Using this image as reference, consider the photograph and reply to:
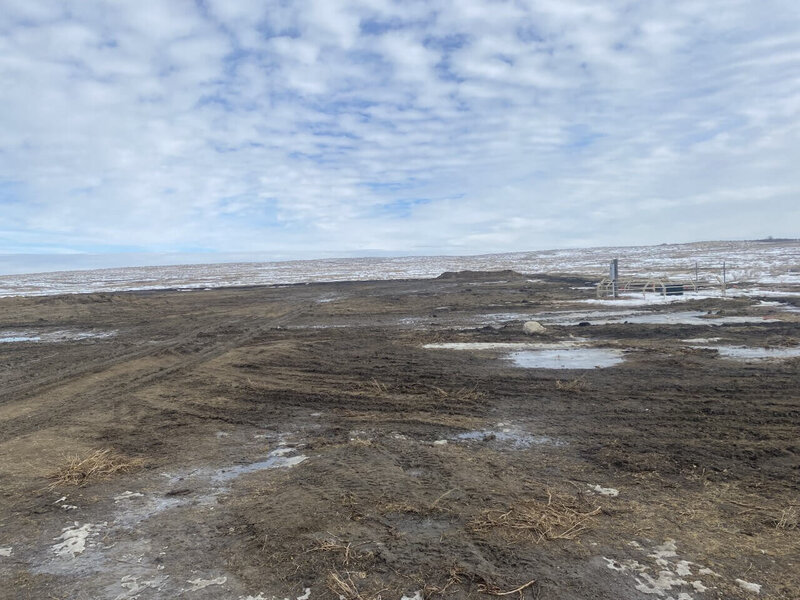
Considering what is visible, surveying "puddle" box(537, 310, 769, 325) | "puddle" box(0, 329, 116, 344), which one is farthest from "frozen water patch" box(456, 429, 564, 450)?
"puddle" box(0, 329, 116, 344)

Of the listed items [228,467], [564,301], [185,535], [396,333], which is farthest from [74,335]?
[564,301]

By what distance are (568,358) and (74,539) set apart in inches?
382

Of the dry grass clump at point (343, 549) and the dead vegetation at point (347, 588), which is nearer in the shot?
the dead vegetation at point (347, 588)

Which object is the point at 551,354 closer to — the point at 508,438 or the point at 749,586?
the point at 508,438

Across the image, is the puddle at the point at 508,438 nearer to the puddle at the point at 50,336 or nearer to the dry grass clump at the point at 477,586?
the dry grass clump at the point at 477,586

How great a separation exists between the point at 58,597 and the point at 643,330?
14.7 meters

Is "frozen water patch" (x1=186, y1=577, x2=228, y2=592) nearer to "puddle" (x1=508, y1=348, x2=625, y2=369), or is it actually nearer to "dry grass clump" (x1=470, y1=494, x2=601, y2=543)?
"dry grass clump" (x1=470, y1=494, x2=601, y2=543)

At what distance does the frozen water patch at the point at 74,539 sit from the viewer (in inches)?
162

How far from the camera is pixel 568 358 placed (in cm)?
1139

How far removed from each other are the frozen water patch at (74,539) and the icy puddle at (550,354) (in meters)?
8.17

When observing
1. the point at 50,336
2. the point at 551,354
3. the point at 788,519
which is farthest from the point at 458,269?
the point at 788,519

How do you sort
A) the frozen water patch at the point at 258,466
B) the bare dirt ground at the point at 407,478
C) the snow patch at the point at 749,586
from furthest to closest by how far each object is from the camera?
the frozen water patch at the point at 258,466, the bare dirt ground at the point at 407,478, the snow patch at the point at 749,586

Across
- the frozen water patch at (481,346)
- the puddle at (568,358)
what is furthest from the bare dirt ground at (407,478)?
the frozen water patch at (481,346)

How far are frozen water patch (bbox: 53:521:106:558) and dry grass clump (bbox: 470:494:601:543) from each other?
3272 mm
